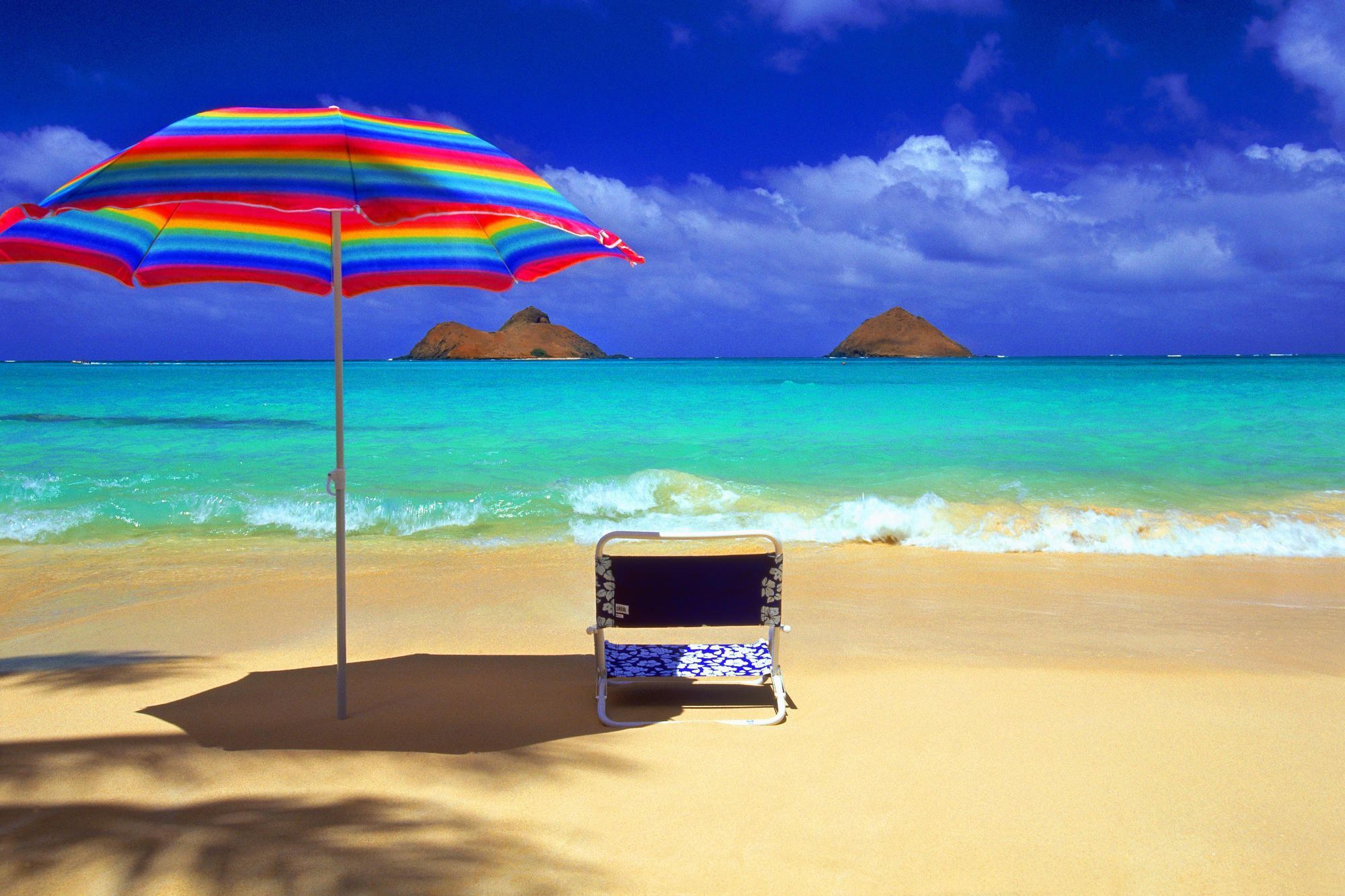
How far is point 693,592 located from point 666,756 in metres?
0.72

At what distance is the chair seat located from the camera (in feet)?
12.4

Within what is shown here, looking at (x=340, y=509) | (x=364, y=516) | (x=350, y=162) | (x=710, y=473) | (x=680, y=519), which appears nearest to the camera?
(x=350, y=162)

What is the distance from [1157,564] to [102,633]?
796 cm

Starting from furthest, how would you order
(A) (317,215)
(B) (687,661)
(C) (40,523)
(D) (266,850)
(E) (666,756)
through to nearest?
(C) (40,523) → (B) (687,661) → (A) (317,215) → (E) (666,756) → (D) (266,850)

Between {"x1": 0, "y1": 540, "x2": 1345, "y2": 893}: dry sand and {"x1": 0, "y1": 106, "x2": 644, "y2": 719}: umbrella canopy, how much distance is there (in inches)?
28.1

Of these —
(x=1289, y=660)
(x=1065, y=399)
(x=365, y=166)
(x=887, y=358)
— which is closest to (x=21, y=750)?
(x=365, y=166)

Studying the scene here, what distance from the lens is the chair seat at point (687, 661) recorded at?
378 cm

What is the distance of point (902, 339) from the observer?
5113 inches

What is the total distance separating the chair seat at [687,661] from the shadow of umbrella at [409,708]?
0.20 metres

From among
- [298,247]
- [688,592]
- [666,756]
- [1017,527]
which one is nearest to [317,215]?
[298,247]

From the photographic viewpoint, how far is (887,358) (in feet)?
448

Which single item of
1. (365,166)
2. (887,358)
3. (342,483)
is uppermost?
(887,358)

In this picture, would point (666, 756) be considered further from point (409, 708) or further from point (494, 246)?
point (494, 246)

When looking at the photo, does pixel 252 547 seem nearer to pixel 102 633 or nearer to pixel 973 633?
pixel 102 633
